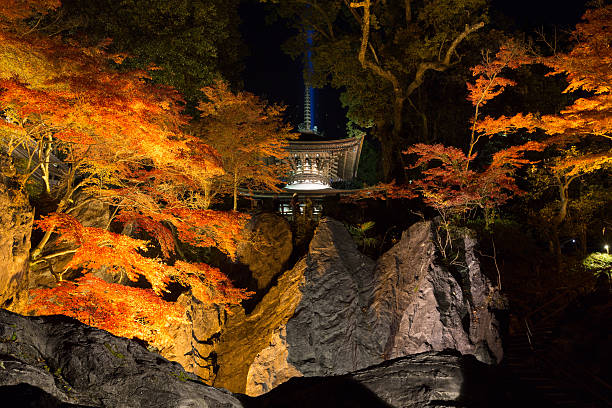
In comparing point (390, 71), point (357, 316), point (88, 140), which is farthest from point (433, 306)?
point (390, 71)

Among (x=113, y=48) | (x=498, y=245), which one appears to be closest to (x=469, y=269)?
(x=498, y=245)

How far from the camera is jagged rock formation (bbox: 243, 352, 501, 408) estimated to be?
150 inches

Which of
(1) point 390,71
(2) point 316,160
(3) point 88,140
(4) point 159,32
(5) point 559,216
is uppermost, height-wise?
(4) point 159,32

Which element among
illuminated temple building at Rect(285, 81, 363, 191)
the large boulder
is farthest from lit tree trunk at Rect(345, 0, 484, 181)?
the large boulder

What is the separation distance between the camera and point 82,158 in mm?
7254

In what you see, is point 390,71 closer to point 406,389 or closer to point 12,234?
point 406,389

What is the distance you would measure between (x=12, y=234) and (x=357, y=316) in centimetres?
692

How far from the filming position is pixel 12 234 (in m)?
6.12

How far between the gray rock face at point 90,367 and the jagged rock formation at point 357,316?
17.3 ft

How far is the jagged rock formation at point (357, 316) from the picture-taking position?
7.49 m

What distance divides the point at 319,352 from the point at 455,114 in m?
13.8

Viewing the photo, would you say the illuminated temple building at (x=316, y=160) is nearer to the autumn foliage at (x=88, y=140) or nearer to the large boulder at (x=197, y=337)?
the large boulder at (x=197, y=337)

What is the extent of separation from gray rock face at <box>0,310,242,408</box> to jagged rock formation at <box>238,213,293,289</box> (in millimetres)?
7777

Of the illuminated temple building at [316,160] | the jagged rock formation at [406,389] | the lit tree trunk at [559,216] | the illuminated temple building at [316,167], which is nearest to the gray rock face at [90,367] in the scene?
the jagged rock formation at [406,389]
